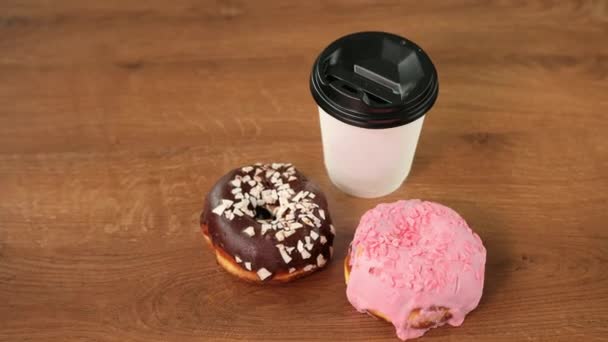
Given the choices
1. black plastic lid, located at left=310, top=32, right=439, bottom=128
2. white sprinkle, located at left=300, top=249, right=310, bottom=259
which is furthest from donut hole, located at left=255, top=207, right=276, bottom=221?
black plastic lid, located at left=310, top=32, right=439, bottom=128

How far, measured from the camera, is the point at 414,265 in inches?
38.0

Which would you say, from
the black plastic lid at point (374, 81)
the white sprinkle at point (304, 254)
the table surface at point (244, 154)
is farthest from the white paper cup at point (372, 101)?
the white sprinkle at point (304, 254)

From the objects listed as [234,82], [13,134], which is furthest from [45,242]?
[234,82]

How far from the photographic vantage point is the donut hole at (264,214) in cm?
111

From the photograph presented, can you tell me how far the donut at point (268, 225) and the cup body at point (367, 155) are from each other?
0.26 ft

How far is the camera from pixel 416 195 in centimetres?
124

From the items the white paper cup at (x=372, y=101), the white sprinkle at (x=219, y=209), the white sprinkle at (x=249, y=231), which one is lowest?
the white sprinkle at (x=249, y=231)

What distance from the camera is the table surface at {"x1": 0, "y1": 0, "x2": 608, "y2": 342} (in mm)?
1071

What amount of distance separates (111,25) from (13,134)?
0.40m

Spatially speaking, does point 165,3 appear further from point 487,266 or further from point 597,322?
point 597,322

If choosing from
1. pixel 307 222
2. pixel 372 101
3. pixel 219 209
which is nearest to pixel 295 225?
pixel 307 222

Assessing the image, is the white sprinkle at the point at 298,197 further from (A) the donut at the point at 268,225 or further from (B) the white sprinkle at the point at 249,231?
(B) the white sprinkle at the point at 249,231

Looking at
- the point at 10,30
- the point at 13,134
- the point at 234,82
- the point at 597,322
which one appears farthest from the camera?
the point at 10,30

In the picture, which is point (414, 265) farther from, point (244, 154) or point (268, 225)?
point (244, 154)
